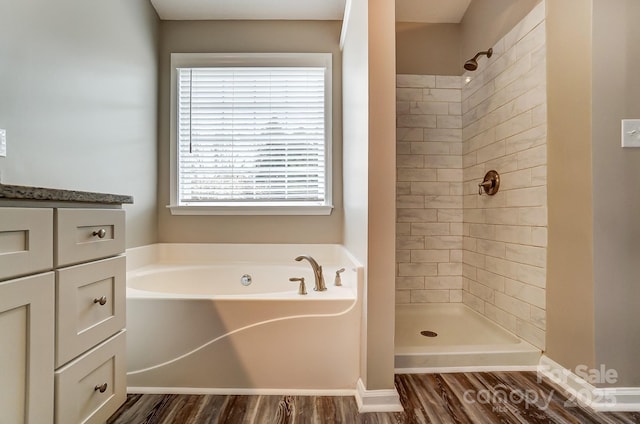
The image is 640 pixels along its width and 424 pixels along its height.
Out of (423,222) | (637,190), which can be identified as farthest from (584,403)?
(423,222)

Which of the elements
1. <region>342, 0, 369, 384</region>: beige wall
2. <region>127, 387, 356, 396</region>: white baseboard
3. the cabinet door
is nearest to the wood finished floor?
<region>127, 387, 356, 396</region>: white baseboard

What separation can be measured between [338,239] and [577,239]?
59.1 inches

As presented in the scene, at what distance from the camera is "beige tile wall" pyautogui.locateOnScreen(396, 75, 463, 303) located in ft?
8.11

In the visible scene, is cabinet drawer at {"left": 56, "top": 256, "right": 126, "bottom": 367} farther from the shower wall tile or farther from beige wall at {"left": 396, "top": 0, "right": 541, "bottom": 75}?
beige wall at {"left": 396, "top": 0, "right": 541, "bottom": 75}

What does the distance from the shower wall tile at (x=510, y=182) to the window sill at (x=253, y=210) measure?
119 cm

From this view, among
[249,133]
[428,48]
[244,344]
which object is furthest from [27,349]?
[428,48]

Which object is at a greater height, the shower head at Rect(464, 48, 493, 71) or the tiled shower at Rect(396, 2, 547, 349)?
the shower head at Rect(464, 48, 493, 71)

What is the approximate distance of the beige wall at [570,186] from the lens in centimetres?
138

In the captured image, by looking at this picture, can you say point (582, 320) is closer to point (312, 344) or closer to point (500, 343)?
point (500, 343)

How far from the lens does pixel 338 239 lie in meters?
2.47

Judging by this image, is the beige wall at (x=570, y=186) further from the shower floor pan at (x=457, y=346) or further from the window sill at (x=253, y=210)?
the window sill at (x=253, y=210)

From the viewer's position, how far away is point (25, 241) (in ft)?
2.33

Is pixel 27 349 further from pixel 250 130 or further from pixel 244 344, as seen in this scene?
pixel 250 130

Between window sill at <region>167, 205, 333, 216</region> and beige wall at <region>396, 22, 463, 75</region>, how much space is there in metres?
1.35
